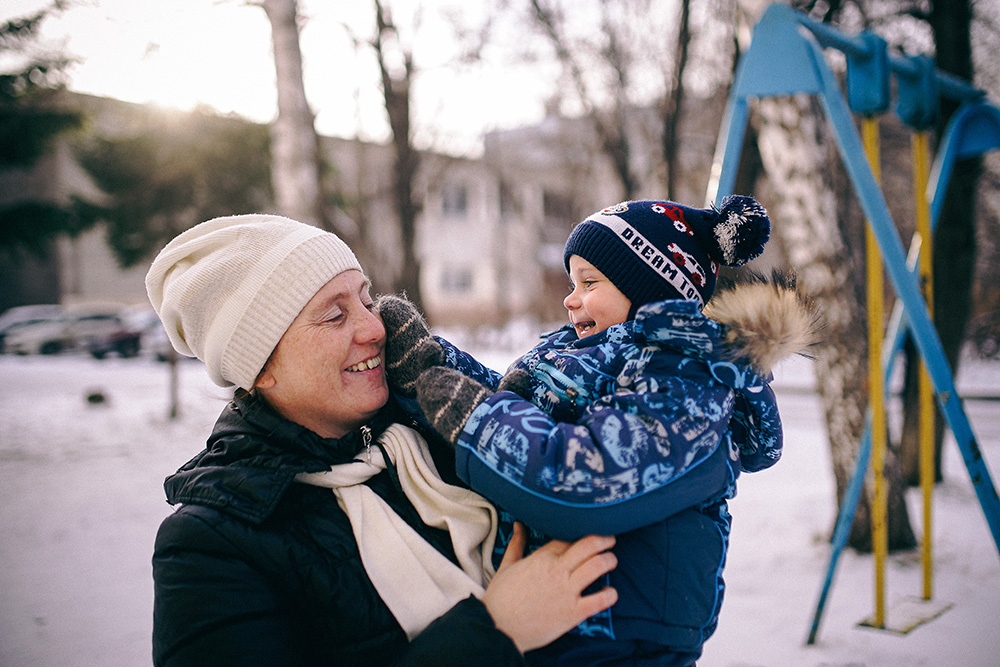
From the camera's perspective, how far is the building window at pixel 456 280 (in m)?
28.8

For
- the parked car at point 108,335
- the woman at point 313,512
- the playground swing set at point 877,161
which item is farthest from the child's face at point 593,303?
the parked car at point 108,335

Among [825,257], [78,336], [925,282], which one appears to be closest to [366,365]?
[925,282]

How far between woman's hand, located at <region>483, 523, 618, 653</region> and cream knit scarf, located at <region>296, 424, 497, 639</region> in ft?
0.32

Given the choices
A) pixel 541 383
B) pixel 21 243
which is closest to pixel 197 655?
pixel 541 383

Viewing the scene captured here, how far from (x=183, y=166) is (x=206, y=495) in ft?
44.2

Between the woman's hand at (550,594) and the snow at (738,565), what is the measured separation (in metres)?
1.07

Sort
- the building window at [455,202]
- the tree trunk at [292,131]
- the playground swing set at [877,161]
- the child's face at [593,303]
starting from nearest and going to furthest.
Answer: the child's face at [593,303], the playground swing set at [877,161], the tree trunk at [292,131], the building window at [455,202]

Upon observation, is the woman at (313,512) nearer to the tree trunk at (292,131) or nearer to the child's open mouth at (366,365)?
the child's open mouth at (366,365)

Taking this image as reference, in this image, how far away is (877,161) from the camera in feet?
9.21

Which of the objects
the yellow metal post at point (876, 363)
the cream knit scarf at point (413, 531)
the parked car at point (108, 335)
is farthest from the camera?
the parked car at point (108, 335)

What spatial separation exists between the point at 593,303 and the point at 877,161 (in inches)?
73.6

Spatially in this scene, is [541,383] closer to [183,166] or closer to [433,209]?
[183,166]

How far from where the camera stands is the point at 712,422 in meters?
1.33

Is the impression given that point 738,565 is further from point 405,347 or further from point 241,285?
point 241,285
